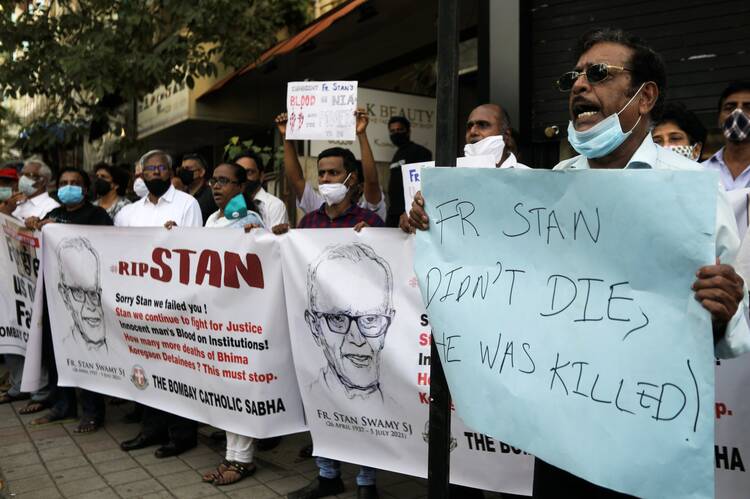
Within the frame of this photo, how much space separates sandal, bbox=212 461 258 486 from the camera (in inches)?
169

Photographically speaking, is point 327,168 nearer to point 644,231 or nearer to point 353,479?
point 353,479

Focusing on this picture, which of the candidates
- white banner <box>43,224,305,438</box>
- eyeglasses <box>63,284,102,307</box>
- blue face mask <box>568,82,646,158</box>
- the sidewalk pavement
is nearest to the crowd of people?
blue face mask <box>568,82,646,158</box>

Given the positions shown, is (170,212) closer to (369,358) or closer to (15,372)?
(15,372)

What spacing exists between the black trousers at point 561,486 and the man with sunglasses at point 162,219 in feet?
11.0

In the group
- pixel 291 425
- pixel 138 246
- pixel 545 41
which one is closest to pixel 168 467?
pixel 291 425

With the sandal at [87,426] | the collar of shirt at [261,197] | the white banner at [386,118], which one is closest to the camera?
the sandal at [87,426]

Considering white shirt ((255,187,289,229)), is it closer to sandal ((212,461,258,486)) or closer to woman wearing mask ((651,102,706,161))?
sandal ((212,461,258,486))

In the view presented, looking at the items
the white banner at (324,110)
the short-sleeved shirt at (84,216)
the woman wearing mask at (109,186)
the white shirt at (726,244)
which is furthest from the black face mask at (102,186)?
the white shirt at (726,244)

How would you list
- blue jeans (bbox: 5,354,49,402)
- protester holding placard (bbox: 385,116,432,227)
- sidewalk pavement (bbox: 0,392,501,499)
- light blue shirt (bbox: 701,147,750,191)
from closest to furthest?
light blue shirt (bbox: 701,147,750,191) → sidewalk pavement (bbox: 0,392,501,499) → blue jeans (bbox: 5,354,49,402) → protester holding placard (bbox: 385,116,432,227)

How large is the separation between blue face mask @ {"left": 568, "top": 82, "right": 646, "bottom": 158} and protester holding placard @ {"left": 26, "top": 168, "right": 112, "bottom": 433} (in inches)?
168

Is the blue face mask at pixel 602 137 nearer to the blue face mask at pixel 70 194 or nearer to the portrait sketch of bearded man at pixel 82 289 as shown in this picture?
the portrait sketch of bearded man at pixel 82 289

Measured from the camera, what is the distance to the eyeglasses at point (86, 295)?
5176 millimetres

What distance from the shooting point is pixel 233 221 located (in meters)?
4.77

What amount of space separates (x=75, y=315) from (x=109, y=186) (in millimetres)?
2091
